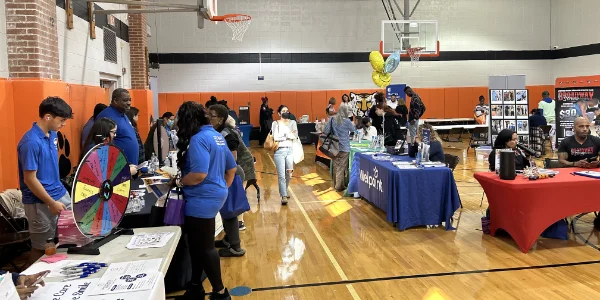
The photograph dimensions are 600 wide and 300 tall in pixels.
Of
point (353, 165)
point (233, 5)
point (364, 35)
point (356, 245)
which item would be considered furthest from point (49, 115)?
point (364, 35)

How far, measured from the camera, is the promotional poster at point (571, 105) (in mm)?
9648

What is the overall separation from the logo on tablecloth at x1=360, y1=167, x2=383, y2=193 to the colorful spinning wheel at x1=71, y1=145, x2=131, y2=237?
12.9 feet

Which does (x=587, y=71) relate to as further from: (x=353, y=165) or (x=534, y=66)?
(x=353, y=165)

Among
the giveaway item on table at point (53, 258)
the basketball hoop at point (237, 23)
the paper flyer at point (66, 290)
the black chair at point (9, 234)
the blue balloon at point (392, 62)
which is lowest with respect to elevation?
the black chair at point (9, 234)

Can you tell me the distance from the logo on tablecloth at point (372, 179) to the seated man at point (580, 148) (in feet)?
7.11

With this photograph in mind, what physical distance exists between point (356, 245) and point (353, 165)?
2606 mm

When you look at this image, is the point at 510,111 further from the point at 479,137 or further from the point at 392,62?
the point at 392,62

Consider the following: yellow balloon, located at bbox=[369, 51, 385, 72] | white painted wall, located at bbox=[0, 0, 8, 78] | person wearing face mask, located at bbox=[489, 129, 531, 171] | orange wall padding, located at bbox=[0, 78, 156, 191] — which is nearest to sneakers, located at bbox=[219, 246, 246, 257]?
orange wall padding, located at bbox=[0, 78, 156, 191]

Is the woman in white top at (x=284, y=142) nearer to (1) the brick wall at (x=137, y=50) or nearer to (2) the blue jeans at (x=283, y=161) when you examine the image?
(2) the blue jeans at (x=283, y=161)

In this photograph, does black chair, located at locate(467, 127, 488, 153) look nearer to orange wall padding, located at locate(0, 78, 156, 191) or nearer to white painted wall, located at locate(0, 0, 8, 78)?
orange wall padding, located at locate(0, 78, 156, 191)

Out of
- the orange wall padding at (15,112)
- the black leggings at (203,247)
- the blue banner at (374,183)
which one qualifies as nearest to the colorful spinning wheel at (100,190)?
the black leggings at (203,247)

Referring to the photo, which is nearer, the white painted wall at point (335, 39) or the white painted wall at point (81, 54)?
the white painted wall at point (81, 54)

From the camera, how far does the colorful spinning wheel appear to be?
239cm

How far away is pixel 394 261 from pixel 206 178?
7.43 ft
